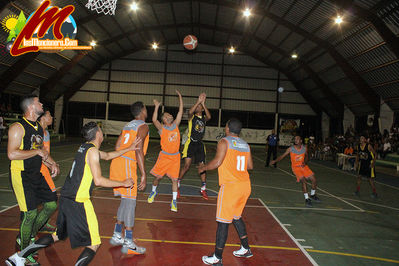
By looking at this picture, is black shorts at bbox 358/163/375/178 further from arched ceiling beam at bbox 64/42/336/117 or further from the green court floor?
arched ceiling beam at bbox 64/42/336/117

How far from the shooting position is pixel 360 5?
625 inches

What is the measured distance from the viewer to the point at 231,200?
394 cm

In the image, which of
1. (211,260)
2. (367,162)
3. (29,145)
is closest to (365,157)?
(367,162)

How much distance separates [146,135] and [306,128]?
3053cm

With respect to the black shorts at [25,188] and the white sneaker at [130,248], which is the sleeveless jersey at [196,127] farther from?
the black shorts at [25,188]

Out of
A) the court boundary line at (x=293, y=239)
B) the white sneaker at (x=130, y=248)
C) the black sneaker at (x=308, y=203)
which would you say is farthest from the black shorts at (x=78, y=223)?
the black sneaker at (x=308, y=203)

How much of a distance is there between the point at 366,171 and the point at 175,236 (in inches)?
282

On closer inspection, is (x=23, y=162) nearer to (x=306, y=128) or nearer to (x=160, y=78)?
(x=160, y=78)

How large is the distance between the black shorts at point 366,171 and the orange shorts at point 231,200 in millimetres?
6938

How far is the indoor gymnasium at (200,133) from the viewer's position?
396 cm

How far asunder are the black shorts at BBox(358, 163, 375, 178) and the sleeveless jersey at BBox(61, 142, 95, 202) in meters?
8.85

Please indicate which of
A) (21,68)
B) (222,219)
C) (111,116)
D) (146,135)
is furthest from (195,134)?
(111,116)

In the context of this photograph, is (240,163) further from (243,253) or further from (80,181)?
(80,181)

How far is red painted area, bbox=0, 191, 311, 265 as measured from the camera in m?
4.05
